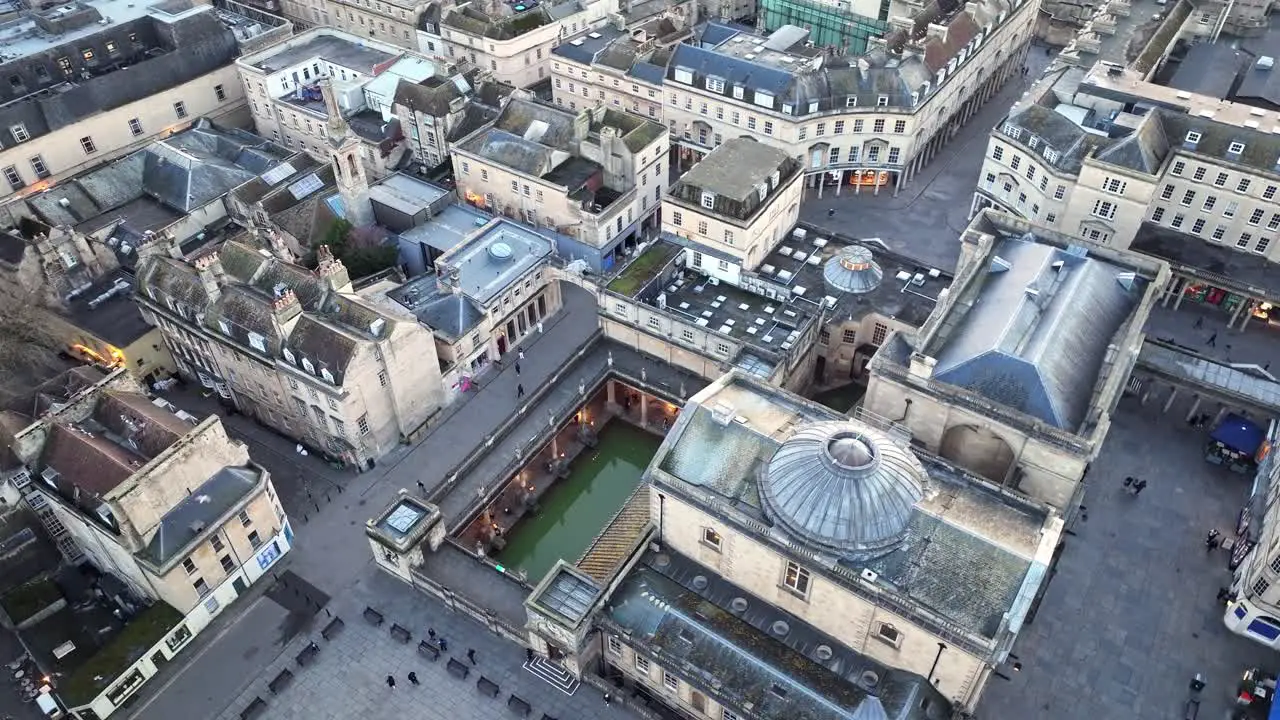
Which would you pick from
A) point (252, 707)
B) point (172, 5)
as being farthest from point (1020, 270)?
point (172, 5)

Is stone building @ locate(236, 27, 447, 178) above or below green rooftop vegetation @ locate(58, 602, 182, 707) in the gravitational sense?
above

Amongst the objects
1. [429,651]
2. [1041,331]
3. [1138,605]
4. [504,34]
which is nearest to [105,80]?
[504,34]

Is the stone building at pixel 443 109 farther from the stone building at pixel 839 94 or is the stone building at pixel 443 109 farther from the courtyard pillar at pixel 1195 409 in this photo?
the courtyard pillar at pixel 1195 409

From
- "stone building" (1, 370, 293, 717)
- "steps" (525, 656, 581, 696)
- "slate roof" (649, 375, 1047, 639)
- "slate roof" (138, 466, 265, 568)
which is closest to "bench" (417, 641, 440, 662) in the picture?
"steps" (525, 656, 581, 696)

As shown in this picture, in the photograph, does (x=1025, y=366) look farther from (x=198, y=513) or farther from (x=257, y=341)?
(x=257, y=341)

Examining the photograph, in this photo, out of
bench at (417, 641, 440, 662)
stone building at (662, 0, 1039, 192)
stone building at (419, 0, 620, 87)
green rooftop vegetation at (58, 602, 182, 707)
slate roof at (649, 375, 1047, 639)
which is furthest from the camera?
stone building at (419, 0, 620, 87)

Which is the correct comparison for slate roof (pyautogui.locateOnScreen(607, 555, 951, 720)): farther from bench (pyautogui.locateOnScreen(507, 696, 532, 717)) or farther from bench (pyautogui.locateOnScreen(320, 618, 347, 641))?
bench (pyautogui.locateOnScreen(320, 618, 347, 641))

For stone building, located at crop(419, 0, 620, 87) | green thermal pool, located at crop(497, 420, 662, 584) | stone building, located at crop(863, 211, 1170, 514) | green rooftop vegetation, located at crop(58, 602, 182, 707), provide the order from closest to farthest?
green rooftop vegetation, located at crop(58, 602, 182, 707)
stone building, located at crop(863, 211, 1170, 514)
green thermal pool, located at crop(497, 420, 662, 584)
stone building, located at crop(419, 0, 620, 87)
